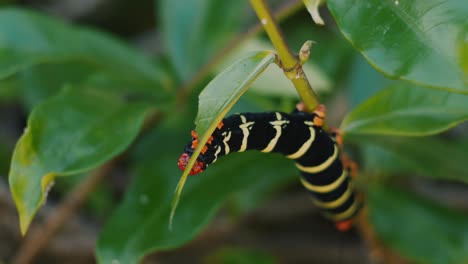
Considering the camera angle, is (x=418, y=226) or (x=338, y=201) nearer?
(x=338, y=201)

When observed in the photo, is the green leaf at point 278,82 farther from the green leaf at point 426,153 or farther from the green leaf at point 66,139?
the green leaf at point 66,139

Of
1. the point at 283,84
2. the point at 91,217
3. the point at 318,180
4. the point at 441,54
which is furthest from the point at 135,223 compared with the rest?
the point at 91,217

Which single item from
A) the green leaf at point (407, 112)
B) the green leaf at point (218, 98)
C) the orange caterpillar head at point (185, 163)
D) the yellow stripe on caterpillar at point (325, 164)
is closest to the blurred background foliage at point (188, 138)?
the green leaf at point (407, 112)

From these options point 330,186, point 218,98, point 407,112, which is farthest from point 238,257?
point 218,98

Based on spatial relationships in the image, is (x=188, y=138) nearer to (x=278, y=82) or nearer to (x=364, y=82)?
(x=278, y=82)

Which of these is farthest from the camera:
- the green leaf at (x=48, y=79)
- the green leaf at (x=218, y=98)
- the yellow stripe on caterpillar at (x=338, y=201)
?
the green leaf at (x=48, y=79)

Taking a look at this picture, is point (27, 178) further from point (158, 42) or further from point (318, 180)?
point (158, 42)
